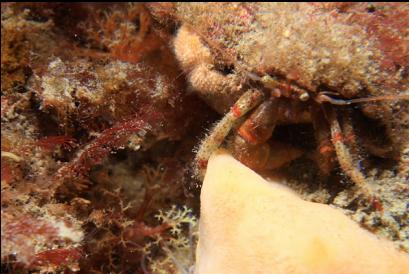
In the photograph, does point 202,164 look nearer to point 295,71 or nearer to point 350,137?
point 295,71

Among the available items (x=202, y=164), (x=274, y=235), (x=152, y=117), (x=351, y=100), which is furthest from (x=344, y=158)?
(x=152, y=117)

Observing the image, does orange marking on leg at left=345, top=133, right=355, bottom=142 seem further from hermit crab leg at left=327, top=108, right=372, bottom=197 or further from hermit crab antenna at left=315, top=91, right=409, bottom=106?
hermit crab antenna at left=315, top=91, right=409, bottom=106

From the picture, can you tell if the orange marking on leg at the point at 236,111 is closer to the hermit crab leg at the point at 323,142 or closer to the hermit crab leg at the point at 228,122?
the hermit crab leg at the point at 228,122

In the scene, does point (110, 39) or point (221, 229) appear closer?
point (221, 229)

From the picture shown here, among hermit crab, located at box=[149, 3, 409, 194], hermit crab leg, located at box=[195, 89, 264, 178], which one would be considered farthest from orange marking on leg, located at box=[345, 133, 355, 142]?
hermit crab leg, located at box=[195, 89, 264, 178]

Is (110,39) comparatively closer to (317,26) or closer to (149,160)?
(149,160)

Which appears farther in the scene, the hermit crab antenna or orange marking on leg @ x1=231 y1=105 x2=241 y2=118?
orange marking on leg @ x1=231 y1=105 x2=241 y2=118

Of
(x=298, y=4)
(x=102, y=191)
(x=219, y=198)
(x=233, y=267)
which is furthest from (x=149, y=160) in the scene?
(x=298, y=4)
